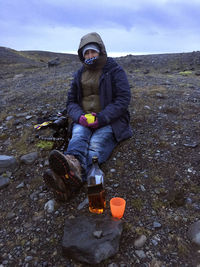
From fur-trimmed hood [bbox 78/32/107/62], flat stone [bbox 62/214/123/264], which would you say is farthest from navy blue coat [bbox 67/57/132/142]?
flat stone [bbox 62/214/123/264]

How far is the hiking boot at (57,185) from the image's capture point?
352 centimetres

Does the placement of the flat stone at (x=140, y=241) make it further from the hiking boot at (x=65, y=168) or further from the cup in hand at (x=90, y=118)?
the cup in hand at (x=90, y=118)

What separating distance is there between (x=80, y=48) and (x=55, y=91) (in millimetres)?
5414

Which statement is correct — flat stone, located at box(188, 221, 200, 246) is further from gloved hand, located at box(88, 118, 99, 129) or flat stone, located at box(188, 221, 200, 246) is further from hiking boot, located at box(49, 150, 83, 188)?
gloved hand, located at box(88, 118, 99, 129)

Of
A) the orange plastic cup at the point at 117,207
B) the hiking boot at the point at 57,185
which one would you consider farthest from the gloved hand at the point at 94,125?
the orange plastic cup at the point at 117,207

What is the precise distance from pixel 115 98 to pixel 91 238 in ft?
10.5

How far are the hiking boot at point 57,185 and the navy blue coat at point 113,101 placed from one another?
1708mm

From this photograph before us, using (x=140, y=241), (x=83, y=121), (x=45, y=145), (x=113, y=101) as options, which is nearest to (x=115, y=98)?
(x=113, y=101)

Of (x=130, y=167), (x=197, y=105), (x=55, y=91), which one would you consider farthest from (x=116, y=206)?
(x=55, y=91)

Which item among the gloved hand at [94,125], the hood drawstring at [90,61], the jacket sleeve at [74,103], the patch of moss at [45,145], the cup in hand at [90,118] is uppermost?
the hood drawstring at [90,61]

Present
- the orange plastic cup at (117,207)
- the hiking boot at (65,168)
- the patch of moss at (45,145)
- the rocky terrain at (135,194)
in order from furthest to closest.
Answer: the patch of moss at (45,145), the hiking boot at (65,168), the orange plastic cup at (117,207), the rocky terrain at (135,194)

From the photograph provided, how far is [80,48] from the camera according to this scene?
5234 mm

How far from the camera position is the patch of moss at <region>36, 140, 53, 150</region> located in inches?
220

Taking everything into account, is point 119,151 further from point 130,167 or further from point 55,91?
point 55,91
